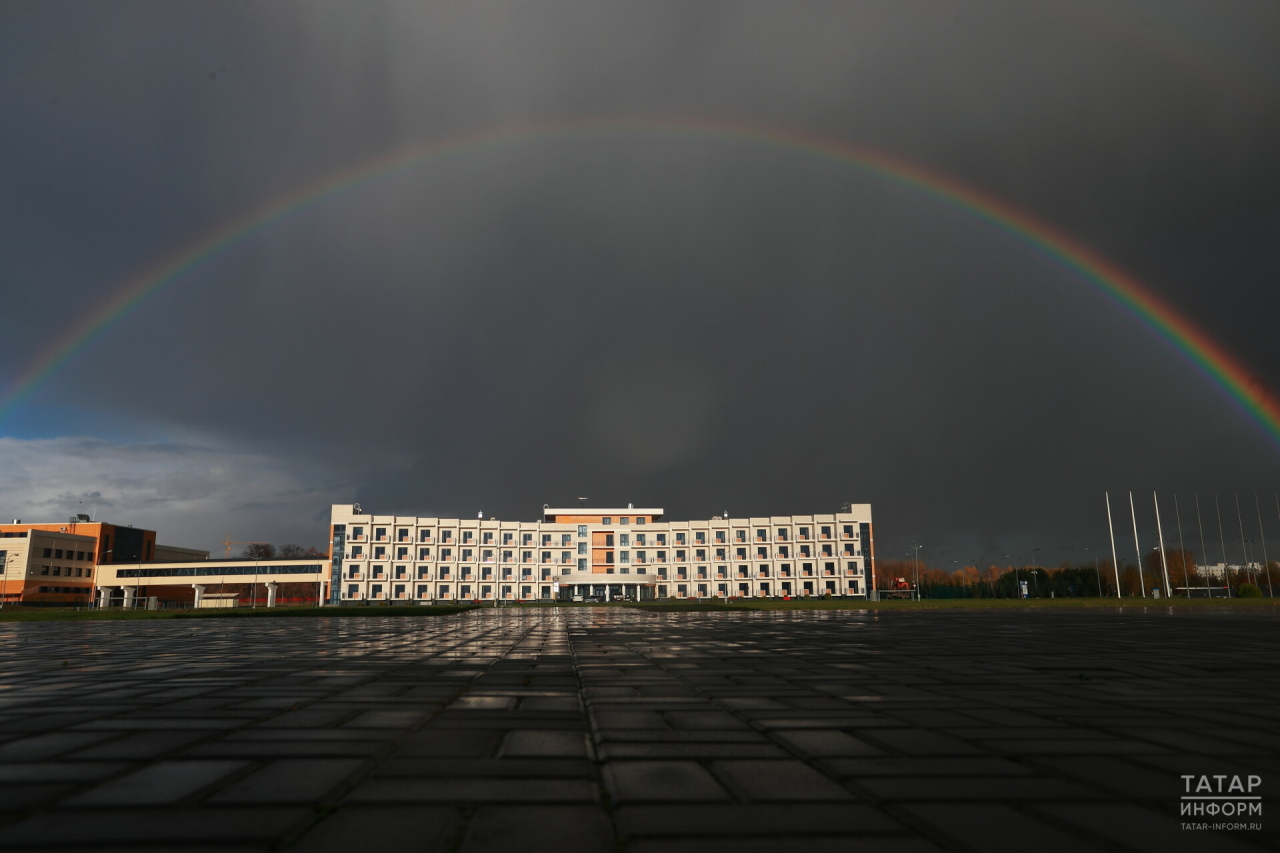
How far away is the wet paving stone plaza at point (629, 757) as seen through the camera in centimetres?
324

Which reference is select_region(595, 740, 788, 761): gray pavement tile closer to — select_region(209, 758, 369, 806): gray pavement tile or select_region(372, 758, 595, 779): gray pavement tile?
select_region(372, 758, 595, 779): gray pavement tile

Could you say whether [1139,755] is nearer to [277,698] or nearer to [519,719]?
[519,719]

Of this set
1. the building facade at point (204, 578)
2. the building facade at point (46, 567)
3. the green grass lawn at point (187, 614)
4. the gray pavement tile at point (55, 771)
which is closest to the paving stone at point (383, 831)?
the gray pavement tile at point (55, 771)

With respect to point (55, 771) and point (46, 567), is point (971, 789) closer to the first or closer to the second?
point (55, 771)

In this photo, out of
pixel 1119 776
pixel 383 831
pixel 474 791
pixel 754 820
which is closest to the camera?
pixel 383 831

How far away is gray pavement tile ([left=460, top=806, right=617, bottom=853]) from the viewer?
304 centimetres

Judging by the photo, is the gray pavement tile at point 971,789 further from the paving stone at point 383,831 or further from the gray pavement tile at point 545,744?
the paving stone at point 383,831

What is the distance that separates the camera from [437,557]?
381 feet

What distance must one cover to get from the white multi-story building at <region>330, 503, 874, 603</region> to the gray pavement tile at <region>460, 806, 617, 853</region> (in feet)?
372

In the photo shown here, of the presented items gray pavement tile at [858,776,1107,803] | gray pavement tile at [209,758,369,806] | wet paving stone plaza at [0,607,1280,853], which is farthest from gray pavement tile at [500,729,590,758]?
gray pavement tile at [858,776,1107,803]

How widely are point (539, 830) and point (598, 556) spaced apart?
12134 cm

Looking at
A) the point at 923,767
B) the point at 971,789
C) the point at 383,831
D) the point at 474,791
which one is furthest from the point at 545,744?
the point at 971,789

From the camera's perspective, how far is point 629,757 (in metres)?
4.79

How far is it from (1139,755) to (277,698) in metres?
7.35
